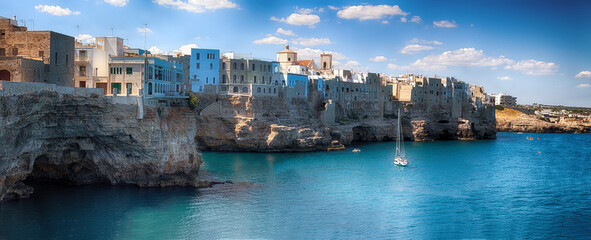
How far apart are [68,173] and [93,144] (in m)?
3.79

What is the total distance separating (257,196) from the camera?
3312cm

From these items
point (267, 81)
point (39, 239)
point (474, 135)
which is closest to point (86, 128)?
point (39, 239)

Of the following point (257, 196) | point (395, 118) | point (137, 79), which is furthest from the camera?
point (395, 118)

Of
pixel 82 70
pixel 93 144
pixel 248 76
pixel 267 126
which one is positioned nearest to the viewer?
pixel 93 144

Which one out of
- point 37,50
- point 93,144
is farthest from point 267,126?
point 37,50

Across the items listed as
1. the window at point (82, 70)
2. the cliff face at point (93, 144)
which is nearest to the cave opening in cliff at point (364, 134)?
the cliff face at point (93, 144)

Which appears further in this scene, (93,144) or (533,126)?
(533,126)

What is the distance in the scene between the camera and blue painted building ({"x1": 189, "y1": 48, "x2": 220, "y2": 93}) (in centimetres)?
5966

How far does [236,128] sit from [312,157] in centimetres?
969

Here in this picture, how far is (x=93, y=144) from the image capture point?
31031mm

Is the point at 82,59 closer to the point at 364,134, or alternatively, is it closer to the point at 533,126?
the point at 364,134

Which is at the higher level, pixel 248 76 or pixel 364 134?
pixel 248 76

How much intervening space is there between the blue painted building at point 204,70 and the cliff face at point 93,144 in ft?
79.3

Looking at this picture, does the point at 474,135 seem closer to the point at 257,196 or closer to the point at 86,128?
the point at 257,196
